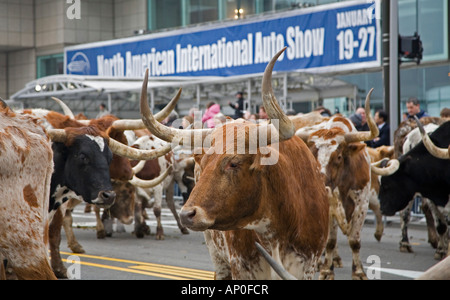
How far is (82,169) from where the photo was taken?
780 centimetres

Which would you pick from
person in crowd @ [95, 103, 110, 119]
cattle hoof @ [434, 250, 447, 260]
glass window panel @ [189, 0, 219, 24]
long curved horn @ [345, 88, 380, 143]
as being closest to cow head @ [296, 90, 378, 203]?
long curved horn @ [345, 88, 380, 143]

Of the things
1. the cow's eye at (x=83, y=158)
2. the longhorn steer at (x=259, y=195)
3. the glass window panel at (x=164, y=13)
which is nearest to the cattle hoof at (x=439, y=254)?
the cow's eye at (x=83, y=158)

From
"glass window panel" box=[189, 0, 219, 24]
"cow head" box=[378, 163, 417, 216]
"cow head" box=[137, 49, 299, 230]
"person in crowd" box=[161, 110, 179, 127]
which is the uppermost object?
"glass window panel" box=[189, 0, 219, 24]

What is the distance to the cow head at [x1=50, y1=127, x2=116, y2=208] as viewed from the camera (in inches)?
305

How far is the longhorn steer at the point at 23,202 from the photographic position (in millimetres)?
4375

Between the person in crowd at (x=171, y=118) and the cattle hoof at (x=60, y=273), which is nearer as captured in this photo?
the cattle hoof at (x=60, y=273)

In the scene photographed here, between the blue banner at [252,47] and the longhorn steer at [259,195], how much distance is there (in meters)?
12.2

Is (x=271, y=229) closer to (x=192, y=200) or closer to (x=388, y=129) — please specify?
(x=192, y=200)

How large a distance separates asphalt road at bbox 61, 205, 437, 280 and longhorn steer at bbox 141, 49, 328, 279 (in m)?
3.68

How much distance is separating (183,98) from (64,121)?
1412 cm

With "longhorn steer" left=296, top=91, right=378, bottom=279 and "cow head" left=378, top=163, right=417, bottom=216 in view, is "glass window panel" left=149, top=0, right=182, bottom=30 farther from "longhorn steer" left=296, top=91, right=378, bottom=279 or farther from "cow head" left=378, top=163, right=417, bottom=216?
"longhorn steer" left=296, top=91, right=378, bottom=279

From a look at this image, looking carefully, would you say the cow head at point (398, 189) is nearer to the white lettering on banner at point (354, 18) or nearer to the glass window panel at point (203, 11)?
the white lettering on banner at point (354, 18)
